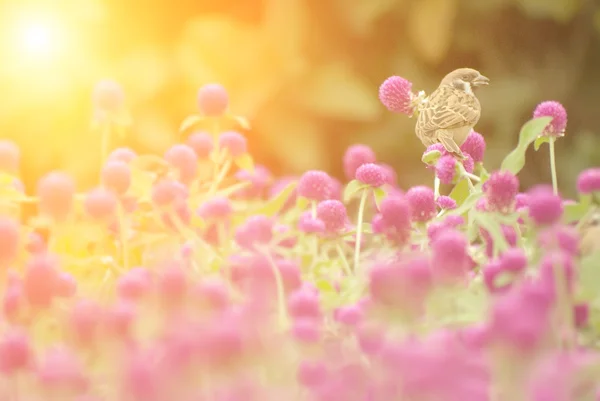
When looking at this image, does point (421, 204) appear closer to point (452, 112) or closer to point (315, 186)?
point (452, 112)

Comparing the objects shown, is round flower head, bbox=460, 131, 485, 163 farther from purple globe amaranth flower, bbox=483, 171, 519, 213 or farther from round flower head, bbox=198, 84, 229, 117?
round flower head, bbox=198, 84, 229, 117

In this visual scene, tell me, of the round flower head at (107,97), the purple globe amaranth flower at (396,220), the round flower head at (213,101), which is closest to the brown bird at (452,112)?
the purple globe amaranth flower at (396,220)

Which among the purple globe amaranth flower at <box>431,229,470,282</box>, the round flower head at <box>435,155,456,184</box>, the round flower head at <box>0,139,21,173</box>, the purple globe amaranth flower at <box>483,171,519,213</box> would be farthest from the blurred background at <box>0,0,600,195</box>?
the purple globe amaranth flower at <box>431,229,470,282</box>

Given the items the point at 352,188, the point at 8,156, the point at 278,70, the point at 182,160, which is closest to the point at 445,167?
the point at 352,188

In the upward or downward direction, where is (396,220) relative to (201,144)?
downward

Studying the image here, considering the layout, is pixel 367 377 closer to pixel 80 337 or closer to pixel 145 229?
pixel 80 337

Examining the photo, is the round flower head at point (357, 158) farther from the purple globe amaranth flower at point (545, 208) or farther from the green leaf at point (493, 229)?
the purple globe amaranth flower at point (545, 208)
